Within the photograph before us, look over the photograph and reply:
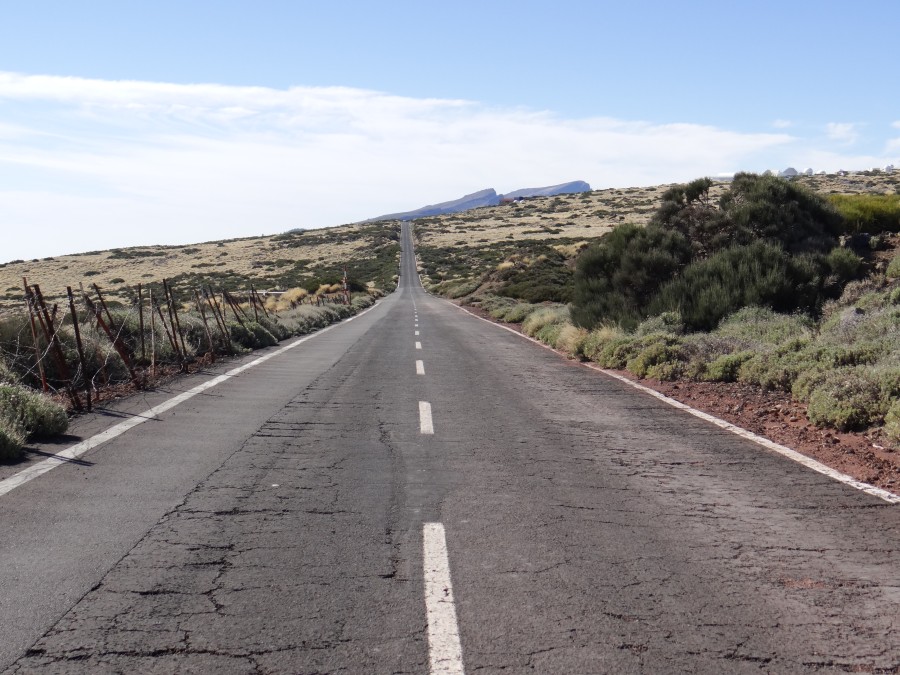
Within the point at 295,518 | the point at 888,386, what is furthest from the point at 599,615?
the point at 888,386

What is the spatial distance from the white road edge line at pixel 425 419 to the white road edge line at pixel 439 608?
3626mm

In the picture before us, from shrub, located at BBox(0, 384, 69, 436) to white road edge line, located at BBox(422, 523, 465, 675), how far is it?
15.9ft

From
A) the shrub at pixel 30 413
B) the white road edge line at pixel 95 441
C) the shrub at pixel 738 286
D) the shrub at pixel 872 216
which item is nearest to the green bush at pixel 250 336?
the white road edge line at pixel 95 441

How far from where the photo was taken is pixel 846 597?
4.16 m

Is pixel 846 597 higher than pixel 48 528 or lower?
lower

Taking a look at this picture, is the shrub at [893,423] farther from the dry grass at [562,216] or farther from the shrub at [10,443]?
the dry grass at [562,216]

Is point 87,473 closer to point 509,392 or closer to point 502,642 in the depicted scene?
point 502,642

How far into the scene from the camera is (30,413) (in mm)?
8008

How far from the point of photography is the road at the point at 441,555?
11.7 feet

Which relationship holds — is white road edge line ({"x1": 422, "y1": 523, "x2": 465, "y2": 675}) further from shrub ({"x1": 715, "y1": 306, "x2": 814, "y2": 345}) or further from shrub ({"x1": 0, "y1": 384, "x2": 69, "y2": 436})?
shrub ({"x1": 715, "y1": 306, "x2": 814, "y2": 345})

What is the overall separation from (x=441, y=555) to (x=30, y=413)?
542 cm

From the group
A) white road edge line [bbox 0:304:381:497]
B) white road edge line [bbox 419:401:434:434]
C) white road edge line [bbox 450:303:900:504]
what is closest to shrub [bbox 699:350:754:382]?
white road edge line [bbox 450:303:900:504]

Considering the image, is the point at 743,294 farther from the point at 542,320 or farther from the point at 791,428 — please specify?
the point at 791,428

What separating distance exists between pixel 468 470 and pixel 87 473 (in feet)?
10.9
